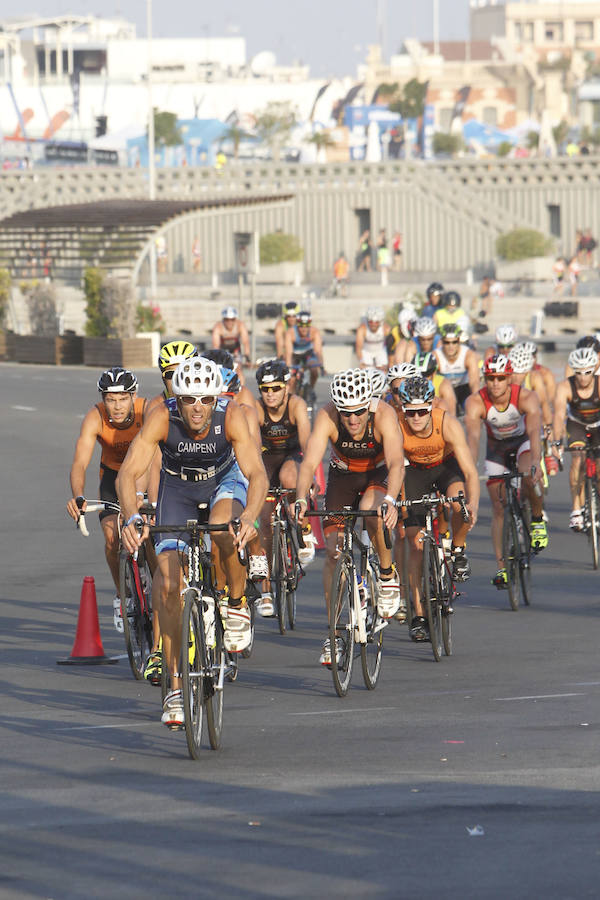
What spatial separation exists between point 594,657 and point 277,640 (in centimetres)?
227

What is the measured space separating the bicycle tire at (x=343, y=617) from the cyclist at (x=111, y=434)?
1.61 metres

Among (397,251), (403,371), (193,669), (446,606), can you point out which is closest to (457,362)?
(403,371)

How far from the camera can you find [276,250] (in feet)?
251

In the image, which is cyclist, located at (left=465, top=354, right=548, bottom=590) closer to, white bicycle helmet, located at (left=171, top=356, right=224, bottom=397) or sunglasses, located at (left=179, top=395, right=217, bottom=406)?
sunglasses, located at (left=179, top=395, right=217, bottom=406)

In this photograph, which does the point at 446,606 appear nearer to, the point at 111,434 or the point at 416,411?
the point at 416,411

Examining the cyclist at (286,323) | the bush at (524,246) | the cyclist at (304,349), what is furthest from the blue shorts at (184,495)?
the bush at (524,246)

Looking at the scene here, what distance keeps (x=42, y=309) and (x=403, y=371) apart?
2941cm

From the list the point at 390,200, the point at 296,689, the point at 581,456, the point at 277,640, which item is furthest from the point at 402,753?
the point at 390,200

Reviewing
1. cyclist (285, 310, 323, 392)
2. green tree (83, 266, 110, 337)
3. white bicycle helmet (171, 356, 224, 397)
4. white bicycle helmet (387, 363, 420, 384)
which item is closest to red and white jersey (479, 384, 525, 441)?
white bicycle helmet (387, 363, 420, 384)

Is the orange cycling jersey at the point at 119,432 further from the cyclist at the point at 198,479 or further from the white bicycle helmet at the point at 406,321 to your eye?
the white bicycle helmet at the point at 406,321

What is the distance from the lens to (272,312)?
171 ft

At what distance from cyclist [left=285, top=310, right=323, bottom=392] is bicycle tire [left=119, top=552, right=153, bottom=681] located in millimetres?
15703

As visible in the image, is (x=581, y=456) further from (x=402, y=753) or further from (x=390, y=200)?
(x=390, y=200)

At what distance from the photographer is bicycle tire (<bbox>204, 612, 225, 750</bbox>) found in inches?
320
